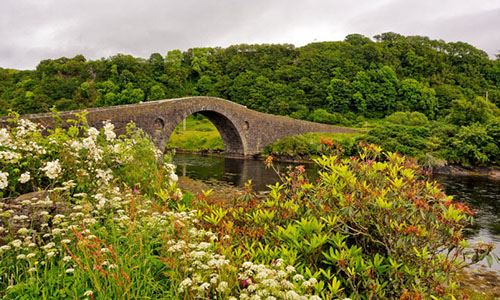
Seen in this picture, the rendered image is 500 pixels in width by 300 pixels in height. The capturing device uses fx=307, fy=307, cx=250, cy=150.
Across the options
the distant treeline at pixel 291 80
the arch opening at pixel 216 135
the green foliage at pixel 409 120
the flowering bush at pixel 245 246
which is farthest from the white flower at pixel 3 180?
the distant treeline at pixel 291 80

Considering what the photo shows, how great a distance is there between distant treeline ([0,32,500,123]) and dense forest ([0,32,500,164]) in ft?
0.63

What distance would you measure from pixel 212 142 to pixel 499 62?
241ft

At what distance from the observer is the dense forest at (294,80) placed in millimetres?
54312

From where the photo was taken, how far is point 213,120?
1206 inches

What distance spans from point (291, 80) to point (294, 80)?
2.10ft

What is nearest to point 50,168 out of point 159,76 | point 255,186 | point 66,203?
point 66,203

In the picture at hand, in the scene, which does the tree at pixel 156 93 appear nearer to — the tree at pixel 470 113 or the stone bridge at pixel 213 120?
the stone bridge at pixel 213 120

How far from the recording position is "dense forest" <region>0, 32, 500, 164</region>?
54.3 m

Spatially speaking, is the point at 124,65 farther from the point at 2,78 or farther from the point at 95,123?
the point at 95,123

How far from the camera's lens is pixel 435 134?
2528 centimetres

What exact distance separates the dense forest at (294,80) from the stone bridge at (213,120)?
15.6 m

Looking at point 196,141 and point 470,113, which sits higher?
point 470,113

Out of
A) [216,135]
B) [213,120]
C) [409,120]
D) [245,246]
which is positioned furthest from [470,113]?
[245,246]

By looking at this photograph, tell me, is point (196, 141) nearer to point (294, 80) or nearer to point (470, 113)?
point (470, 113)
